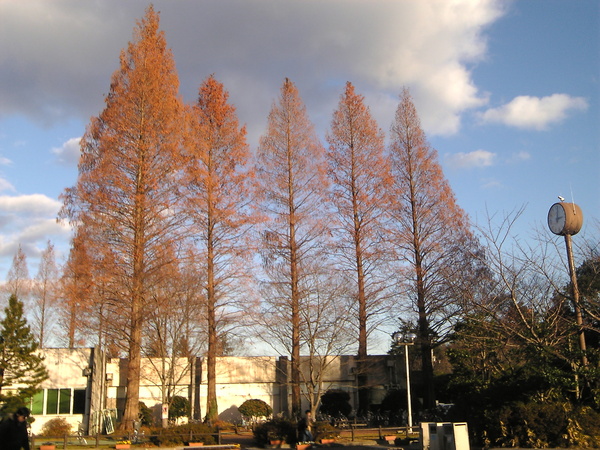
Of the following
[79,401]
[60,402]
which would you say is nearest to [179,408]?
[79,401]

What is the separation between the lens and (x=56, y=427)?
2414 centimetres

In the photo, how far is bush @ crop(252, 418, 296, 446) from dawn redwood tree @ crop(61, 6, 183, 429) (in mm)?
5807

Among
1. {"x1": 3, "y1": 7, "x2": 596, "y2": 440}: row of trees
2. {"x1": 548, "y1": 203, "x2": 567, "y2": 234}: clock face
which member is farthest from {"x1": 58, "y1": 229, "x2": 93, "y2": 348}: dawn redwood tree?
{"x1": 548, "y1": 203, "x2": 567, "y2": 234}: clock face

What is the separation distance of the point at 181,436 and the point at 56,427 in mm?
7577

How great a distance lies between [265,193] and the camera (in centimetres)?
2852

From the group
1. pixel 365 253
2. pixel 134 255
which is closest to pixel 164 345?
pixel 134 255

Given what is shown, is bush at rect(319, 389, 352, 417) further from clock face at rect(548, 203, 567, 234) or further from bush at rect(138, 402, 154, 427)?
clock face at rect(548, 203, 567, 234)

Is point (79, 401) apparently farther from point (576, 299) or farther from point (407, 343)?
point (576, 299)

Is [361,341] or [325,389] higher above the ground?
[361,341]

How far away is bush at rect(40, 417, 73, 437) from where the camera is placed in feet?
78.5

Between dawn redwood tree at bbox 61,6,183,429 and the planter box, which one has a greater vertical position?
dawn redwood tree at bbox 61,6,183,429

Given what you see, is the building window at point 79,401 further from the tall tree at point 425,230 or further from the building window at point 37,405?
the tall tree at point 425,230

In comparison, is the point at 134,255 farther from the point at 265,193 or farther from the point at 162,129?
the point at 265,193

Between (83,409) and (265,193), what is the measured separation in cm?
1258
